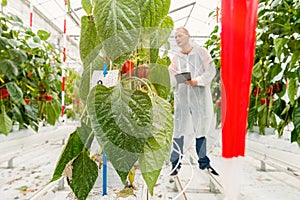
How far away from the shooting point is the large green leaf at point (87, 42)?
48cm

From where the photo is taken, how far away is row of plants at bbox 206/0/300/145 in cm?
128

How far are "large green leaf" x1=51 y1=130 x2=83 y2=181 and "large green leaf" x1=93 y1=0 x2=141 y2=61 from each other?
16 cm

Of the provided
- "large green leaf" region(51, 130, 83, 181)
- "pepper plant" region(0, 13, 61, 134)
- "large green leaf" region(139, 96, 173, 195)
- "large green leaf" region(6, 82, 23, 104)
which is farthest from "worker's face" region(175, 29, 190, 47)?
"large green leaf" region(6, 82, 23, 104)

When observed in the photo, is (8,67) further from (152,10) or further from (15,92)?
(152,10)

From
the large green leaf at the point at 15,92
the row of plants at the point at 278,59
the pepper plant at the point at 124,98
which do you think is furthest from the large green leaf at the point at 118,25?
the large green leaf at the point at 15,92

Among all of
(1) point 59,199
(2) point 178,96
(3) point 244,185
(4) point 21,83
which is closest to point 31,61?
(4) point 21,83

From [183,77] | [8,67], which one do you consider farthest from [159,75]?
[8,67]

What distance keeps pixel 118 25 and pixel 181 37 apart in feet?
0.41

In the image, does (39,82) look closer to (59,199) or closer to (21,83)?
(21,83)

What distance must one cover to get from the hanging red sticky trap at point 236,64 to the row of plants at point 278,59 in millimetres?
845

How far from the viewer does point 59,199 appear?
55.1 inches

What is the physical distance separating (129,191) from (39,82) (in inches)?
79.8

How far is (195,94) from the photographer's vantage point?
56cm

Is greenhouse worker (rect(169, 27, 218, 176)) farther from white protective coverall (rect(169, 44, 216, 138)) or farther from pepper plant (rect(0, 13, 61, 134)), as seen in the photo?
pepper plant (rect(0, 13, 61, 134))
